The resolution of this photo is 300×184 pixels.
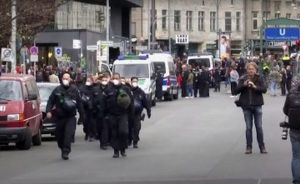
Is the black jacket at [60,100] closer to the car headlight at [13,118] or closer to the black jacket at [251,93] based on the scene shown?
the car headlight at [13,118]

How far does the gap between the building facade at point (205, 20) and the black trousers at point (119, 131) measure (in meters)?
75.2

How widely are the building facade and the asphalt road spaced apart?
7003 cm

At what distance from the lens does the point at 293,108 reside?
11070 millimetres

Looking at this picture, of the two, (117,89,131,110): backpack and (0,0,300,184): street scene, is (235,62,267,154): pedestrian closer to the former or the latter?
(0,0,300,184): street scene

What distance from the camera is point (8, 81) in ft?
65.3

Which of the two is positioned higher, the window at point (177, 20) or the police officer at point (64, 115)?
the window at point (177, 20)

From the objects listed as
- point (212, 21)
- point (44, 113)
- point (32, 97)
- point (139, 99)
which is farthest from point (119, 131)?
point (212, 21)

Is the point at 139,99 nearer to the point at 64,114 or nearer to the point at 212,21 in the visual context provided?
the point at 64,114

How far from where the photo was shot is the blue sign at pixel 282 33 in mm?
53531

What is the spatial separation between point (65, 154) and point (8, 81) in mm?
3764

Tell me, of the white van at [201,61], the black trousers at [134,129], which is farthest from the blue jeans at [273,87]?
the black trousers at [134,129]

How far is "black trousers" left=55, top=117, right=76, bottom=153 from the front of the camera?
662 inches

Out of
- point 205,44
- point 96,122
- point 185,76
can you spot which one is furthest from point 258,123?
point 205,44

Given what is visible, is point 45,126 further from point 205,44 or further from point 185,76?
point 205,44
